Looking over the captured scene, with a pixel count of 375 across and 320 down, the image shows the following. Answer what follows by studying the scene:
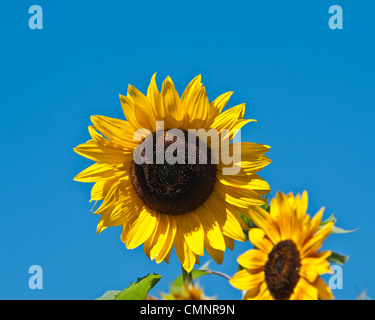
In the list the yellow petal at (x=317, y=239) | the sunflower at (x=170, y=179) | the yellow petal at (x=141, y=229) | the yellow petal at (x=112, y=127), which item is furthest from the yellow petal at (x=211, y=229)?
the yellow petal at (x=317, y=239)

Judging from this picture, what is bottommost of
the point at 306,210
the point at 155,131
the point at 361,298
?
Result: the point at 361,298

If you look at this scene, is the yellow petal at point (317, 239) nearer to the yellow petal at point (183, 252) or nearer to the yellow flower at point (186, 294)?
the yellow flower at point (186, 294)

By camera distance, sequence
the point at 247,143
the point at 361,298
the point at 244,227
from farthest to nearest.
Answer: the point at 247,143, the point at 244,227, the point at 361,298

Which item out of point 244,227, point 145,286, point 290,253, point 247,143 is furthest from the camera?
point 247,143

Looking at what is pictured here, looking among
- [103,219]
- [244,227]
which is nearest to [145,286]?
[244,227]

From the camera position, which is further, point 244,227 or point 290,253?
point 244,227

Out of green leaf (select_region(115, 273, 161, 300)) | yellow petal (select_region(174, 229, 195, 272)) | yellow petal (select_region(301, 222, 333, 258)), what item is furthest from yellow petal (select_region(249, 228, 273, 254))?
yellow petal (select_region(174, 229, 195, 272))
